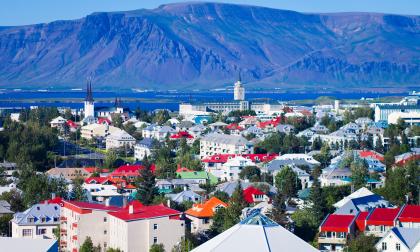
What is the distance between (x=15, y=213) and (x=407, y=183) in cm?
998

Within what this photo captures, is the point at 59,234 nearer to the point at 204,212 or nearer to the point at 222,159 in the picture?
the point at 204,212

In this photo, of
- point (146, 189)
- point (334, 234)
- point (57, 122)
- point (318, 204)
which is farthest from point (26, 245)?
point (57, 122)

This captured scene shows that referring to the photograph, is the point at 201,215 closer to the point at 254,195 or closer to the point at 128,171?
the point at 254,195

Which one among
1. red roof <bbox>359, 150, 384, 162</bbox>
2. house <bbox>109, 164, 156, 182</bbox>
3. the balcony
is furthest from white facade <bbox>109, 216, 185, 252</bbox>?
red roof <bbox>359, 150, 384, 162</bbox>

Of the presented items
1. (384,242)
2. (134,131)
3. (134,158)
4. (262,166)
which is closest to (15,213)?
(384,242)

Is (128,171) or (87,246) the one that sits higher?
(128,171)

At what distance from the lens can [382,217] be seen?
78.7ft

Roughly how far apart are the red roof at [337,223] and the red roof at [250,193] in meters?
4.64

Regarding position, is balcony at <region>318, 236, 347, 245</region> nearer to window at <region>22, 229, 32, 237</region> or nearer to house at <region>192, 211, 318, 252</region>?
house at <region>192, 211, 318, 252</region>

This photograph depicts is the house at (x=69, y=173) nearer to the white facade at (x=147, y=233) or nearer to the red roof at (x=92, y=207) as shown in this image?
the red roof at (x=92, y=207)

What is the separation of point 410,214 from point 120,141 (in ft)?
111

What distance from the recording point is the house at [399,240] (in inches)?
829

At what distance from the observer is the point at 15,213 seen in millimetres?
26547

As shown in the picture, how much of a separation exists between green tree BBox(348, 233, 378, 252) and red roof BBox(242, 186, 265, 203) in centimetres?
679
